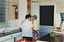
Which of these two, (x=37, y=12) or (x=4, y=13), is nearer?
(x=4, y=13)

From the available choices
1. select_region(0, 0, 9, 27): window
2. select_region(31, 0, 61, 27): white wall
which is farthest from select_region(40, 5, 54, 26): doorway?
select_region(0, 0, 9, 27): window

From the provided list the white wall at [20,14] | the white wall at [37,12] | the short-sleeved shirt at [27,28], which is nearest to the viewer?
the short-sleeved shirt at [27,28]

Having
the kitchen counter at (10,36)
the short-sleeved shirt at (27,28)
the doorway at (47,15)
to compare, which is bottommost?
the kitchen counter at (10,36)

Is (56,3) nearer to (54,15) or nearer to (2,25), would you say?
(54,15)

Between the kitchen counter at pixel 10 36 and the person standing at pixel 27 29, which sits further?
the person standing at pixel 27 29

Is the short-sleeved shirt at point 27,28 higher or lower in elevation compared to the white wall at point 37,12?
lower

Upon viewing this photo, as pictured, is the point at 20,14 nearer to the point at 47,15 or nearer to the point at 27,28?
the point at 27,28

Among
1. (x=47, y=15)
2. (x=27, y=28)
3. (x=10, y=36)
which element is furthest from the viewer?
(x=47, y=15)

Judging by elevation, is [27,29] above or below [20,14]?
below

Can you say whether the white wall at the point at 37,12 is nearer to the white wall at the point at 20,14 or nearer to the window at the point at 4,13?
the white wall at the point at 20,14

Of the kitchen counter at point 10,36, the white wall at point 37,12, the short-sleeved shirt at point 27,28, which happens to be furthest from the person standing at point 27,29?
the white wall at point 37,12

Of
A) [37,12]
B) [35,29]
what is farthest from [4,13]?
[37,12]

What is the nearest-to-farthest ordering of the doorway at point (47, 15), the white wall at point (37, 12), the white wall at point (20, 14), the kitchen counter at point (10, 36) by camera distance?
the kitchen counter at point (10, 36)
the white wall at point (20, 14)
the white wall at point (37, 12)
the doorway at point (47, 15)

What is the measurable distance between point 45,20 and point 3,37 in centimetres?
208
